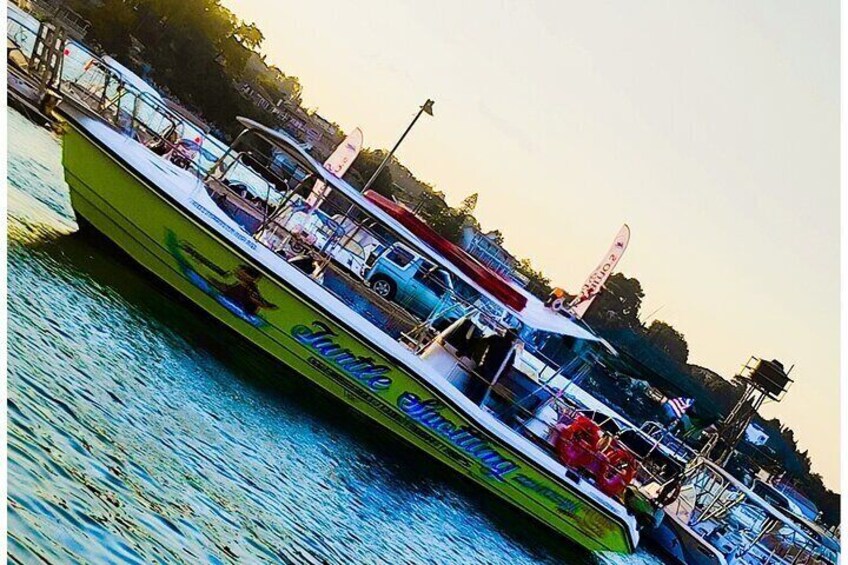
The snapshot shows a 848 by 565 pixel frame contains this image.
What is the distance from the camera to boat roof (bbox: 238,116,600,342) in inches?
203

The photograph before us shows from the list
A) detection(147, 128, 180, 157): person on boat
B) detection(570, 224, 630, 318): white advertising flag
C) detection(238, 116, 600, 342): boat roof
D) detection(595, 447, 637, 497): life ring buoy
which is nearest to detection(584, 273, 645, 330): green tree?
detection(570, 224, 630, 318): white advertising flag

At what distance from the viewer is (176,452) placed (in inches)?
151

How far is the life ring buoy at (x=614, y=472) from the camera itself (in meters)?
6.35

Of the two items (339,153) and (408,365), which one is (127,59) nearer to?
(339,153)

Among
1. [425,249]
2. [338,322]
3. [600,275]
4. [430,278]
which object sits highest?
[600,275]

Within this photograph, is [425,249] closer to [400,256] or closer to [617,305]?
[400,256]

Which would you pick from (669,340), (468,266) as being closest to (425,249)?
(468,266)

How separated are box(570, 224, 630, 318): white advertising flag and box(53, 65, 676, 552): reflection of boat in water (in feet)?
4.01

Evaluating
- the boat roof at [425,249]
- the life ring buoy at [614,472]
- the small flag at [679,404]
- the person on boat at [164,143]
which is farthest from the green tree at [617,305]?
the person on boat at [164,143]

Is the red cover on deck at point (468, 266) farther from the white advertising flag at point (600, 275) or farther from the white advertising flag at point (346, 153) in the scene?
the white advertising flag at point (346, 153)

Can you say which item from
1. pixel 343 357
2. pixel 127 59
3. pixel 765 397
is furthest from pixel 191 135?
pixel 765 397

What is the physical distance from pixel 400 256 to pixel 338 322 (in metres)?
2.78

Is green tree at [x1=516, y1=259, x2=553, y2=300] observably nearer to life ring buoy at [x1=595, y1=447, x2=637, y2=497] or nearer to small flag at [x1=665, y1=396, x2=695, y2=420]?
life ring buoy at [x1=595, y1=447, x2=637, y2=497]

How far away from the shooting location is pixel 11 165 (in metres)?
6.95
